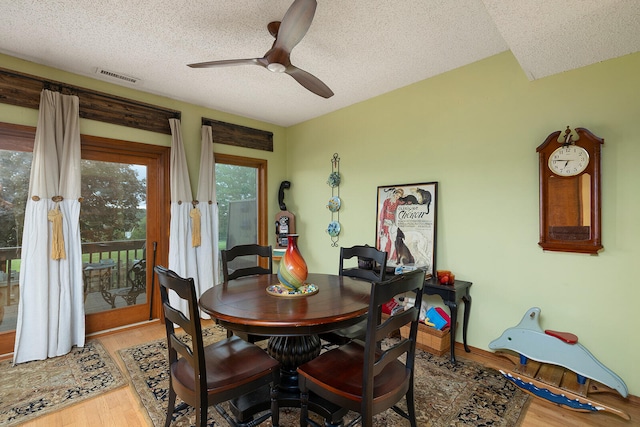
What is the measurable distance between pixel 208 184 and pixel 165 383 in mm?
2264

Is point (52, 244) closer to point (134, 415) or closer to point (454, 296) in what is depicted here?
A: point (134, 415)

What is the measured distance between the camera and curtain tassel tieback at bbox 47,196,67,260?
2.74 m

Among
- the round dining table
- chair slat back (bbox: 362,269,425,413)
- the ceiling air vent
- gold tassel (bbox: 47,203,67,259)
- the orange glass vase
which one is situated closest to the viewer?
chair slat back (bbox: 362,269,425,413)

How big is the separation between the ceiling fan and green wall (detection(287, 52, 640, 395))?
4.11 feet

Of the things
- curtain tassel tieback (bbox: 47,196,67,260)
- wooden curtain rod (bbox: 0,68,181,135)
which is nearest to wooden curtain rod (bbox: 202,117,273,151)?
wooden curtain rod (bbox: 0,68,181,135)

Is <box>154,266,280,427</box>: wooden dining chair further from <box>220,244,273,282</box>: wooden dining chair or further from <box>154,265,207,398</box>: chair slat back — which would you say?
<box>220,244,273,282</box>: wooden dining chair

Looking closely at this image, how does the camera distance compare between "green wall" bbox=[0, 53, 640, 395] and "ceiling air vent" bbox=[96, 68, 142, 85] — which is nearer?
"green wall" bbox=[0, 53, 640, 395]

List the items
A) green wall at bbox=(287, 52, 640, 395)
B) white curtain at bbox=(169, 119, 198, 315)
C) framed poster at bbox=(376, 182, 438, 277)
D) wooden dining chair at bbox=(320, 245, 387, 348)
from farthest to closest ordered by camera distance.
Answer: white curtain at bbox=(169, 119, 198, 315) < framed poster at bbox=(376, 182, 438, 277) < wooden dining chair at bbox=(320, 245, 387, 348) < green wall at bbox=(287, 52, 640, 395)

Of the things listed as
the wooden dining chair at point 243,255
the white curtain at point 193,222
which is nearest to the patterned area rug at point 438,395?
the wooden dining chair at point 243,255

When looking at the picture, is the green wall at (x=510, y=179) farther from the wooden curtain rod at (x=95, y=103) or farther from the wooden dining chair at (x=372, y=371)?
the wooden curtain rod at (x=95, y=103)

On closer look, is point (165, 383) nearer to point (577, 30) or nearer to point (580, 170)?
point (580, 170)

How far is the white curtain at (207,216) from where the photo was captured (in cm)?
373

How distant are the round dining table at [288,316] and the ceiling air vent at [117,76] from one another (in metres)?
2.37

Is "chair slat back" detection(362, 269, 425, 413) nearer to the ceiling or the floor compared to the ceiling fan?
nearer to the floor
